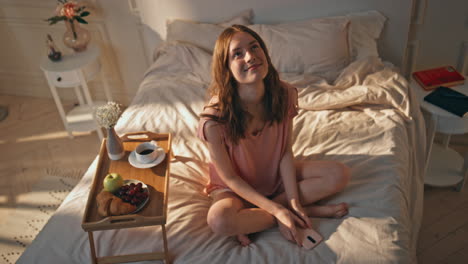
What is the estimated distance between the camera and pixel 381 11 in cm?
229

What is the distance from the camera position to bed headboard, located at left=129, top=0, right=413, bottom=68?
2.29 meters

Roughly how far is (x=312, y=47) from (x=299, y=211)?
3.49 ft

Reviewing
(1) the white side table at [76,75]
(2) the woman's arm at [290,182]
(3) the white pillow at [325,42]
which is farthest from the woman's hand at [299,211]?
(1) the white side table at [76,75]

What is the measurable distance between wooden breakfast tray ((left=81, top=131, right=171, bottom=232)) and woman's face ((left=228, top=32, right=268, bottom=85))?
44 centimetres

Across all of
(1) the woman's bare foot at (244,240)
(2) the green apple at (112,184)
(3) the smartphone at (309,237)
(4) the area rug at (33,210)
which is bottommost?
(4) the area rug at (33,210)

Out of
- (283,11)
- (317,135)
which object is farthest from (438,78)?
Answer: (283,11)

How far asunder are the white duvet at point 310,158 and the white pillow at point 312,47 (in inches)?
3.6

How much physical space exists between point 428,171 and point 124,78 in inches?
81.6

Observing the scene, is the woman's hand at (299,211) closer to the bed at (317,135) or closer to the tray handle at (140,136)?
the bed at (317,135)

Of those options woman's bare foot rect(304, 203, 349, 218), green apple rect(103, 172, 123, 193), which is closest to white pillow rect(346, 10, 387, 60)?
woman's bare foot rect(304, 203, 349, 218)

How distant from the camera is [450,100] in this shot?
6.51 ft

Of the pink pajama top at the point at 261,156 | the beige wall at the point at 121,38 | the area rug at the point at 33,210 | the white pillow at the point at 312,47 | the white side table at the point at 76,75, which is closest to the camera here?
the pink pajama top at the point at 261,156

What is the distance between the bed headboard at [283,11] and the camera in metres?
2.29

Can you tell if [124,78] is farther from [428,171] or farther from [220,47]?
[428,171]
